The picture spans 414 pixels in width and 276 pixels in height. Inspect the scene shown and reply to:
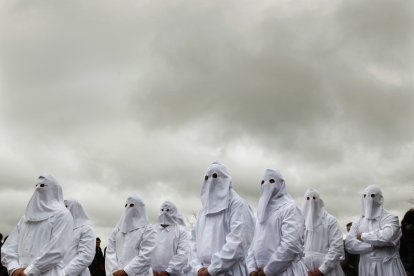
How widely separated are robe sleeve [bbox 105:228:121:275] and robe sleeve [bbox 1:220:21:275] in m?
1.91

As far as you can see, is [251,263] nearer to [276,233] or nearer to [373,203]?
[276,233]

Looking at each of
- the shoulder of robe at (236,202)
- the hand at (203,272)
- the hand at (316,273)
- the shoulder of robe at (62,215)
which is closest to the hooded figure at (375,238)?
the hand at (316,273)

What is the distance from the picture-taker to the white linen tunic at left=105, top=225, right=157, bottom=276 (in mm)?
10156

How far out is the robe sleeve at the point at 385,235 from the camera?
11.5 metres

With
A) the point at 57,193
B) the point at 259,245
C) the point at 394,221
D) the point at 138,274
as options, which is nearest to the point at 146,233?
the point at 138,274

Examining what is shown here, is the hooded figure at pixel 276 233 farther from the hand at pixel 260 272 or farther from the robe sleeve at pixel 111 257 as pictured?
the robe sleeve at pixel 111 257

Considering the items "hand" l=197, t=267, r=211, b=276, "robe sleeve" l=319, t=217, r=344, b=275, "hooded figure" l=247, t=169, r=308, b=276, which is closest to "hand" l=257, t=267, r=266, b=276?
"hooded figure" l=247, t=169, r=308, b=276

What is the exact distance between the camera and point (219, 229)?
8438 mm

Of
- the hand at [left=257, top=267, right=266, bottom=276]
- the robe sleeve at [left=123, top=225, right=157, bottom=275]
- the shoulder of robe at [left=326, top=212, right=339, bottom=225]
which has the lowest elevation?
the hand at [left=257, top=267, right=266, bottom=276]

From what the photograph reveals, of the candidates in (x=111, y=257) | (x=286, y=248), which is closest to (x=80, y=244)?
(x=111, y=257)

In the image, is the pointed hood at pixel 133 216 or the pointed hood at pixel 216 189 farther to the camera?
the pointed hood at pixel 133 216

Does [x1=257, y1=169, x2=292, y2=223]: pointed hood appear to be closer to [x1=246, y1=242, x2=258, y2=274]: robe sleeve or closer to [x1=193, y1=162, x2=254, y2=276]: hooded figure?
[x1=193, y1=162, x2=254, y2=276]: hooded figure

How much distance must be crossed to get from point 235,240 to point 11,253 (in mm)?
3549

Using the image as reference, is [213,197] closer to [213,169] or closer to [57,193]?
[213,169]
